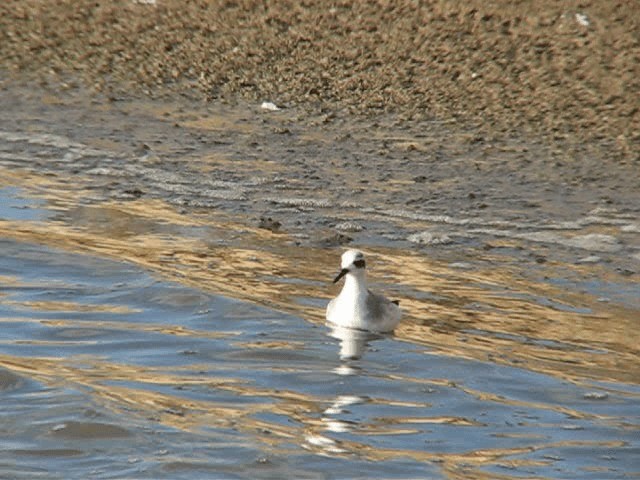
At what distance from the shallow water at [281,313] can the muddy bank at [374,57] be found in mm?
545

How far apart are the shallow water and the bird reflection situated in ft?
0.11

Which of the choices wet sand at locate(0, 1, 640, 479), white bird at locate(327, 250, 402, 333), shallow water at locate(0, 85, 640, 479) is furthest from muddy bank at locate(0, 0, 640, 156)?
white bird at locate(327, 250, 402, 333)

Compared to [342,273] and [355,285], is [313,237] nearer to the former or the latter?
[342,273]

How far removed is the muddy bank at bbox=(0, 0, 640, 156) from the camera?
1373 centimetres

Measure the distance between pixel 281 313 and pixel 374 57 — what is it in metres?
5.03

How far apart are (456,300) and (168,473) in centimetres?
347

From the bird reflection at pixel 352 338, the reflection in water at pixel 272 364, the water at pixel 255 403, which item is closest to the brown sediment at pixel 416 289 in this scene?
the reflection in water at pixel 272 364

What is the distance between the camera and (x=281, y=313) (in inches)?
399

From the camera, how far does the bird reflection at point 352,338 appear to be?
386 inches

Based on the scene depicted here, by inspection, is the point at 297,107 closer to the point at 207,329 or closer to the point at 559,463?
the point at 207,329

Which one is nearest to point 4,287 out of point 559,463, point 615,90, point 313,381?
point 313,381

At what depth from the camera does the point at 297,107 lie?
14.2 meters

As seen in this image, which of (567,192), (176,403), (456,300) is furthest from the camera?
(567,192)

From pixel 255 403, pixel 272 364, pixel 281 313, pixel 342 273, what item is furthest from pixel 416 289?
pixel 255 403
